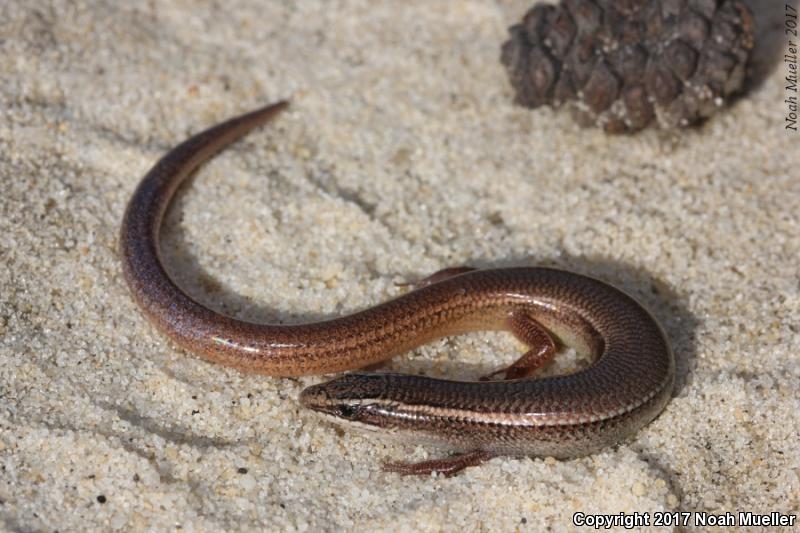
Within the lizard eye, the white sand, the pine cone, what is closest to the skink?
the lizard eye

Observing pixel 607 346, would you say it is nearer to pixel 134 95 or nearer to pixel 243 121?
pixel 243 121

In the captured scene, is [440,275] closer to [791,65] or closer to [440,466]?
[440,466]

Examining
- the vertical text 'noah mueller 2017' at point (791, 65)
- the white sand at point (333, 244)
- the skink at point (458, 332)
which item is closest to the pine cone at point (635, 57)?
the white sand at point (333, 244)

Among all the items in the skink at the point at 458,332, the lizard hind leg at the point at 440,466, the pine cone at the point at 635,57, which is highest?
the pine cone at the point at 635,57

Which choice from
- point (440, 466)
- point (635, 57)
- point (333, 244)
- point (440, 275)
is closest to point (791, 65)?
point (635, 57)

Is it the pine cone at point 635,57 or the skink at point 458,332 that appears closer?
the skink at point 458,332

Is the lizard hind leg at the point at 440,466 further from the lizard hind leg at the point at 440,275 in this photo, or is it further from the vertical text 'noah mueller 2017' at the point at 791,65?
the vertical text 'noah mueller 2017' at the point at 791,65
